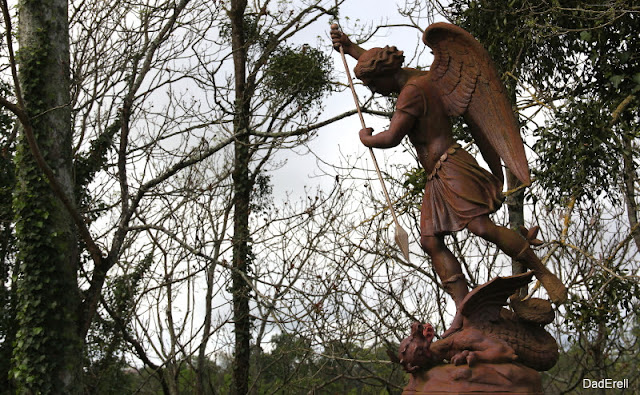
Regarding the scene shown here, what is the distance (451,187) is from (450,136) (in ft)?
1.17

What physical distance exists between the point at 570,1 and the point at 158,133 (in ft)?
17.9

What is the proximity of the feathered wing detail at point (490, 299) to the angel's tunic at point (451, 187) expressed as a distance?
41cm

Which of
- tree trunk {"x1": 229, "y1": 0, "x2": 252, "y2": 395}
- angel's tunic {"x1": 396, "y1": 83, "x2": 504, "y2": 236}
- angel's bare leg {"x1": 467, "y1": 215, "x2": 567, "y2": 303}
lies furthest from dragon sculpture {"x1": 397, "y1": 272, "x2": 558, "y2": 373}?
tree trunk {"x1": 229, "y1": 0, "x2": 252, "y2": 395}

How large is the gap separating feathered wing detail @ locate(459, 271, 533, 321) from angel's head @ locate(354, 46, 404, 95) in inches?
53.6

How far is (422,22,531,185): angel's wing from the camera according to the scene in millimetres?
3910

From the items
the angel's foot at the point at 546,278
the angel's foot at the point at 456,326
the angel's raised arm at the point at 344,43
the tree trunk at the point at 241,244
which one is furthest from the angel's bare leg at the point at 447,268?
the tree trunk at the point at 241,244

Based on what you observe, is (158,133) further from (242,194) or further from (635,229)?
(635,229)

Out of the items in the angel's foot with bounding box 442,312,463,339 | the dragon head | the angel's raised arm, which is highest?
the angel's raised arm

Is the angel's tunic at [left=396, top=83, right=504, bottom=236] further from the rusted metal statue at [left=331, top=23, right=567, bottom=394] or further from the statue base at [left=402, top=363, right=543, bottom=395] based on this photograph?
the statue base at [left=402, top=363, right=543, bottom=395]

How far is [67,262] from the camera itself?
7449 mm

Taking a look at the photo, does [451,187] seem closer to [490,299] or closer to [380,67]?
[490,299]

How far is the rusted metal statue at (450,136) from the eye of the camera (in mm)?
3766

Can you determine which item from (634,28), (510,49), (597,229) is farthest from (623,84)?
(597,229)

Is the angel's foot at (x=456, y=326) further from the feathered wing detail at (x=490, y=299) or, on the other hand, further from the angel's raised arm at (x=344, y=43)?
the angel's raised arm at (x=344, y=43)
